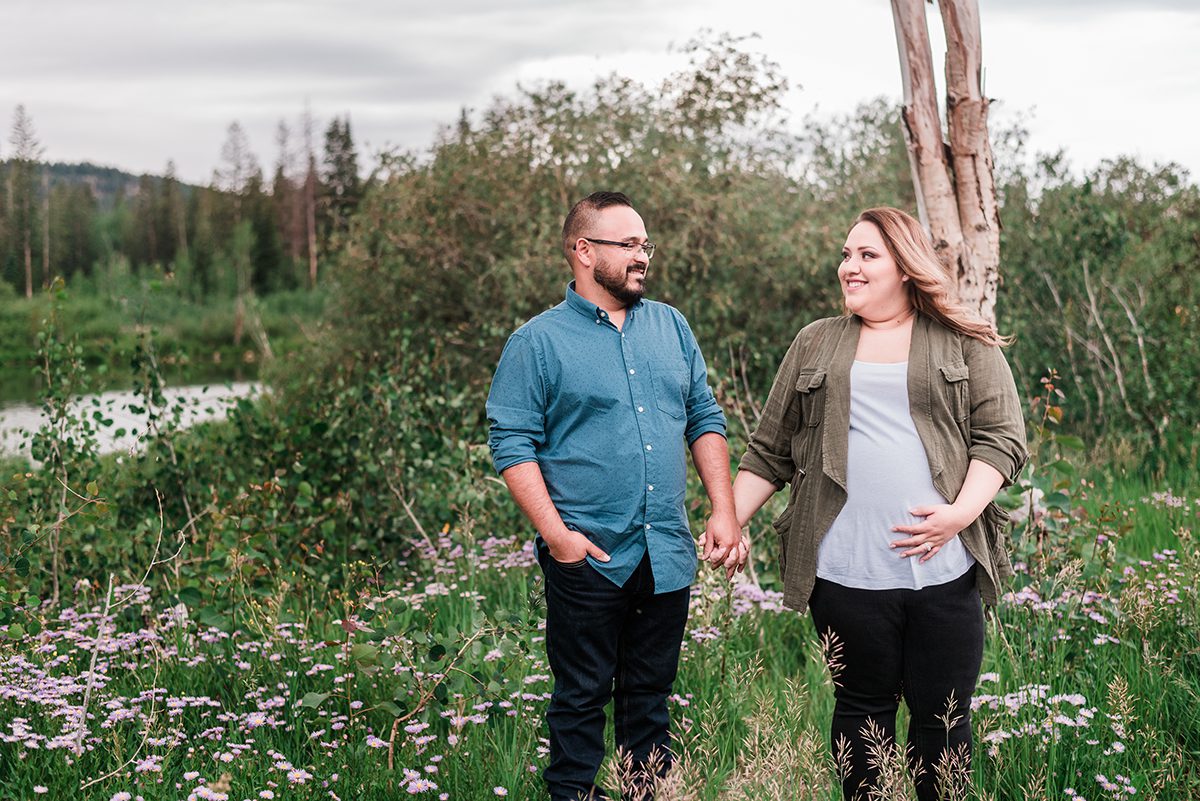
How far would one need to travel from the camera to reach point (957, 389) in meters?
2.97

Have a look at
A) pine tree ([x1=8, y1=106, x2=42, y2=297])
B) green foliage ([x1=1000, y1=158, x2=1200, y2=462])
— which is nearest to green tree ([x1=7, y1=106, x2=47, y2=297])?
pine tree ([x1=8, y1=106, x2=42, y2=297])

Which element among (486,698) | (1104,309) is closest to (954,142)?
(486,698)

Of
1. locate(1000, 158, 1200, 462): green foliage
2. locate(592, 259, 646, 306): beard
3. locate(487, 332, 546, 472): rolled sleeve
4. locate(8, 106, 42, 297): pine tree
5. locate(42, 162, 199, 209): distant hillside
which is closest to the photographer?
locate(487, 332, 546, 472): rolled sleeve

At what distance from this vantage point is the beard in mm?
3195

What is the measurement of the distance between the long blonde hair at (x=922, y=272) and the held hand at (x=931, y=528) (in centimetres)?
51

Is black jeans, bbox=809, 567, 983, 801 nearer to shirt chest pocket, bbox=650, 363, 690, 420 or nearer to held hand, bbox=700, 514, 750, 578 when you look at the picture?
held hand, bbox=700, 514, 750, 578

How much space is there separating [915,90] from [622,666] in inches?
115

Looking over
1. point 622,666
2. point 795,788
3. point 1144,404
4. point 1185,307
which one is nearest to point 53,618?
point 622,666

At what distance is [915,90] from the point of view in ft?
15.6

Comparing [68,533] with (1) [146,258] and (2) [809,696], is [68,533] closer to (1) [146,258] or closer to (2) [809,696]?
(2) [809,696]

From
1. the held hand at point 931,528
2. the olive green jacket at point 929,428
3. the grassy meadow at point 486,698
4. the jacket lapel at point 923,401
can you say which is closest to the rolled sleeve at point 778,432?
the olive green jacket at point 929,428

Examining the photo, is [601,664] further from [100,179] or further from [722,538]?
[100,179]

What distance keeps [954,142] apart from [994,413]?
88.5 inches

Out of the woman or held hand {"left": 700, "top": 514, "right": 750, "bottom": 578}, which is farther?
held hand {"left": 700, "top": 514, "right": 750, "bottom": 578}
